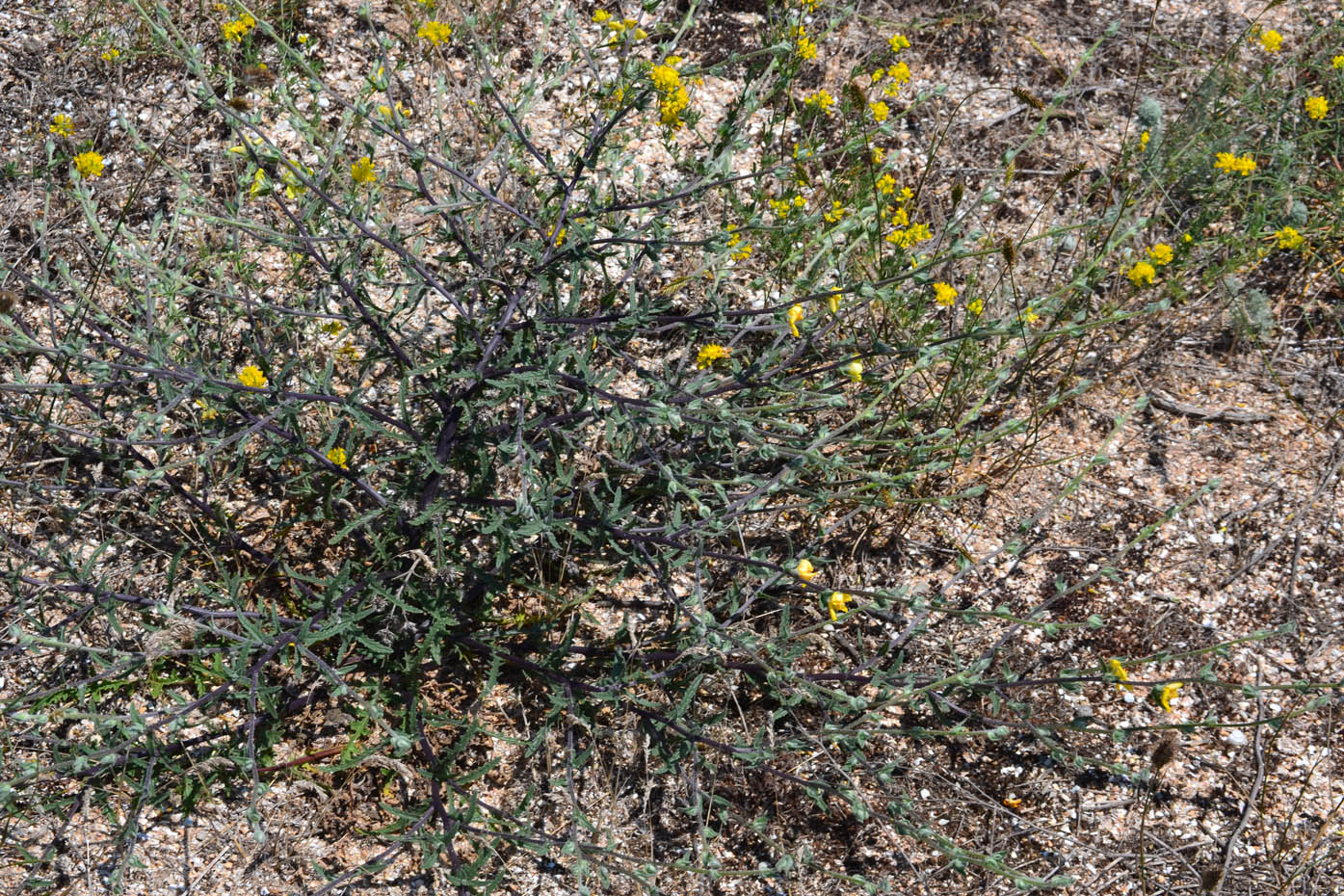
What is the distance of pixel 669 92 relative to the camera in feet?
7.96

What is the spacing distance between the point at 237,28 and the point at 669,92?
68.1 inches

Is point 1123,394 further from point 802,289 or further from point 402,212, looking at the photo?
point 402,212

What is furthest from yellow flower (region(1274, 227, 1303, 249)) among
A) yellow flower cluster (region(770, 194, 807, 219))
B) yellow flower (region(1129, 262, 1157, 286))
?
yellow flower cluster (region(770, 194, 807, 219))

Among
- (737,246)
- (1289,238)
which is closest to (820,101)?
(737,246)

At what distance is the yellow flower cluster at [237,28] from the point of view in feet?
10.9

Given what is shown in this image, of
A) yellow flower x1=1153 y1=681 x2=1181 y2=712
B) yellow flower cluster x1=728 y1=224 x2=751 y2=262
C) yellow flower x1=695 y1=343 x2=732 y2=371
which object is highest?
yellow flower cluster x1=728 y1=224 x2=751 y2=262

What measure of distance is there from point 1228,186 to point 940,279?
1006 millimetres

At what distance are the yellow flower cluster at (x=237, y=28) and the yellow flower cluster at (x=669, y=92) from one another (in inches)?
56.2

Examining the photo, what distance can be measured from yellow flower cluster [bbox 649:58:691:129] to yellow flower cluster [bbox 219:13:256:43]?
1427 mm

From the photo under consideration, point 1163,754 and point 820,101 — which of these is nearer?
point 1163,754

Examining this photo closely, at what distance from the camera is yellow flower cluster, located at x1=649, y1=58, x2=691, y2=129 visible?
2.29 metres

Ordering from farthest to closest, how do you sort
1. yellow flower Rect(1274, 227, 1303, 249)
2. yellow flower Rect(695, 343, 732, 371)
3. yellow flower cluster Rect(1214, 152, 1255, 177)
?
yellow flower cluster Rect(1214, 152, 1255, 177) < yellow flower Rect(1274, 227, 1303, 249) < yellow flower Rect(695, 343, 732, 371)

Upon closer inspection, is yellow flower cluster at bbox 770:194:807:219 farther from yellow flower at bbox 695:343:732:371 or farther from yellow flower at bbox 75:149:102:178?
yellow flower at bbox 75:149:102:178

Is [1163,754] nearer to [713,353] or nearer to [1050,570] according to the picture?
[1050,570]
